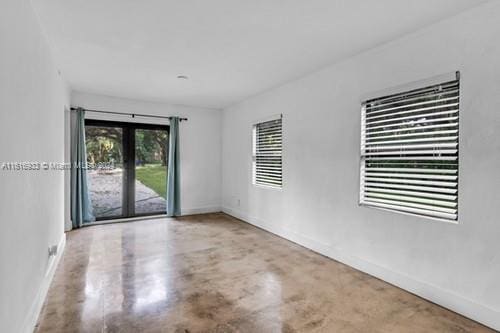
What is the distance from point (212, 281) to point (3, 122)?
218cm

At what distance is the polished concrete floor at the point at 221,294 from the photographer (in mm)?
2082

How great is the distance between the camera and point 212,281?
9.18ft

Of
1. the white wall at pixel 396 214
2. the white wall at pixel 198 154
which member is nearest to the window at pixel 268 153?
the white wall at pixel 396 214

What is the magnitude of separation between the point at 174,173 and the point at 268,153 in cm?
219

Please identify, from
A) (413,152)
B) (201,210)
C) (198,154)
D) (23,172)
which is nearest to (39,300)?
(23,172)

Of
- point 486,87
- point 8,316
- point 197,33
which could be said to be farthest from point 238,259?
point 486,87

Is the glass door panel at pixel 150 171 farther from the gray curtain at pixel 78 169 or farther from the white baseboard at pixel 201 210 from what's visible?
the gray curtain at pixel 78 169

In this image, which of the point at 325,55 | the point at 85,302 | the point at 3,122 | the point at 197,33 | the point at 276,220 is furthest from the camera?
the point at 276,220

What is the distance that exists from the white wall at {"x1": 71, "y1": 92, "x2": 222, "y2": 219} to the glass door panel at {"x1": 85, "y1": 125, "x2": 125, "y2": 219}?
778 millimetres

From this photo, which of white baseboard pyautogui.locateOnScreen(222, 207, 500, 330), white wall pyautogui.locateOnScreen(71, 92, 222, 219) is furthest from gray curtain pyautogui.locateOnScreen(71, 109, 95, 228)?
white baseboard pyautogui.locateOnScreen(222, 207, 500, 330)

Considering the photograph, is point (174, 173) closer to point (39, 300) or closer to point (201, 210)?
point (201, 210)

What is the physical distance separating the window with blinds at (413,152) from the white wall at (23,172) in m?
3.08

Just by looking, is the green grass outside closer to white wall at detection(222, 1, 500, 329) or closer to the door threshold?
the door threshold

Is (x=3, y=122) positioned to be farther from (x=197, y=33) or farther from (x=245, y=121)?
(x=245, y=121)
